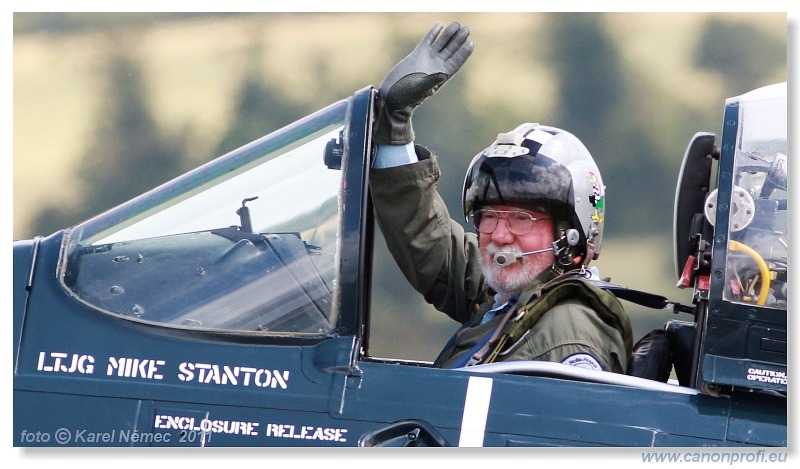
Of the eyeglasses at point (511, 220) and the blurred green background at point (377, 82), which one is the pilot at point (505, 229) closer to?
the eyeglasses at point (511, 220)

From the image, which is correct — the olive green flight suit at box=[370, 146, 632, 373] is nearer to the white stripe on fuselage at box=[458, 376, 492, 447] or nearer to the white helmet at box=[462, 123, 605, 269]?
the white helmet at box=[462, 123, 605, 269]

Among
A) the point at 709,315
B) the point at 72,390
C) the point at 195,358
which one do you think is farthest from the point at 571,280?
the point at 72,390

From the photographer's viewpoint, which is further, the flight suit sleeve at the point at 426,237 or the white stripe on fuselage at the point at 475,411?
the flight suit sleeve at the point at 426,237

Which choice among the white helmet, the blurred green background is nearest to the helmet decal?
the white helmet

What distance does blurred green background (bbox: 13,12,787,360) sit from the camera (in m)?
8.01

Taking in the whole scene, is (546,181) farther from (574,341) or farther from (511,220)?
(574,341)

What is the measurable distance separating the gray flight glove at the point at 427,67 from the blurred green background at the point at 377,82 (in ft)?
16.0

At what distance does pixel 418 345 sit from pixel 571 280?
5.08 m

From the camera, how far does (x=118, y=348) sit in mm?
2613

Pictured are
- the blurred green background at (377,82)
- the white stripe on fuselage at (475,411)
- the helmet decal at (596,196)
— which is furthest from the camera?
the blurred green background at (377,82)

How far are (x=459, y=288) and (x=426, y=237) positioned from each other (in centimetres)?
25

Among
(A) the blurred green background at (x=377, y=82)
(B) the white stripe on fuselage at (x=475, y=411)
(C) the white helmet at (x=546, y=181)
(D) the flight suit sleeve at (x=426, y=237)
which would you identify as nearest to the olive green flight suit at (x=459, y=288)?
(D) the flight suit sleeve at (x=426, y=237)

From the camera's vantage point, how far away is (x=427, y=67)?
2.88m

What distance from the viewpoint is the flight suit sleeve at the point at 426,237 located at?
11.0 ft
